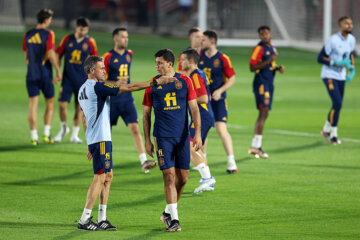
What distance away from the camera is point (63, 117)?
47.4 ft

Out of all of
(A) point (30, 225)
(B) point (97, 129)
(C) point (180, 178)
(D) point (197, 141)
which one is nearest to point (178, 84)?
(D) point (197, 141)

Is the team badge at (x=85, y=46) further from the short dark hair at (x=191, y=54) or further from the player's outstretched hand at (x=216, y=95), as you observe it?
the short dark hair at (x=191, y=54)

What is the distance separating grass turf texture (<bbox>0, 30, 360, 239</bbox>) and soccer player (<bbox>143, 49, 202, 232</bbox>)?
0.42 m

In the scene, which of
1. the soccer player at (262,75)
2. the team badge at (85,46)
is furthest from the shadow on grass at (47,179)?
the soccer player at (262,75)

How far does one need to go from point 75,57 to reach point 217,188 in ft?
15.6

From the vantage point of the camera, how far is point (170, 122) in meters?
8.30

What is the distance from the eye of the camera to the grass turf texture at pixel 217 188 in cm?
830

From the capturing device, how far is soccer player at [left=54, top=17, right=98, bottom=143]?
13891mm

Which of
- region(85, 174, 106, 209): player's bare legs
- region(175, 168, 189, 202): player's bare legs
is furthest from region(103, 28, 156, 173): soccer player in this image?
region(85, 174, 106, 209): player's bare legs

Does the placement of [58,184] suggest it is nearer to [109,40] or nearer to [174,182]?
[174,182]

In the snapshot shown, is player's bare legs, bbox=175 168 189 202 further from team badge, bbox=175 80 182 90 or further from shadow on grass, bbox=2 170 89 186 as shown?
shadow on grass, bbox=2 170 89 186

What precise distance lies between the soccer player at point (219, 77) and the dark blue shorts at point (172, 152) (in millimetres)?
3186

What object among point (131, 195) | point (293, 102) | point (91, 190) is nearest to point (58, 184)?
point (131, 195)

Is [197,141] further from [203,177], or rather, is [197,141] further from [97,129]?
[203,177]
